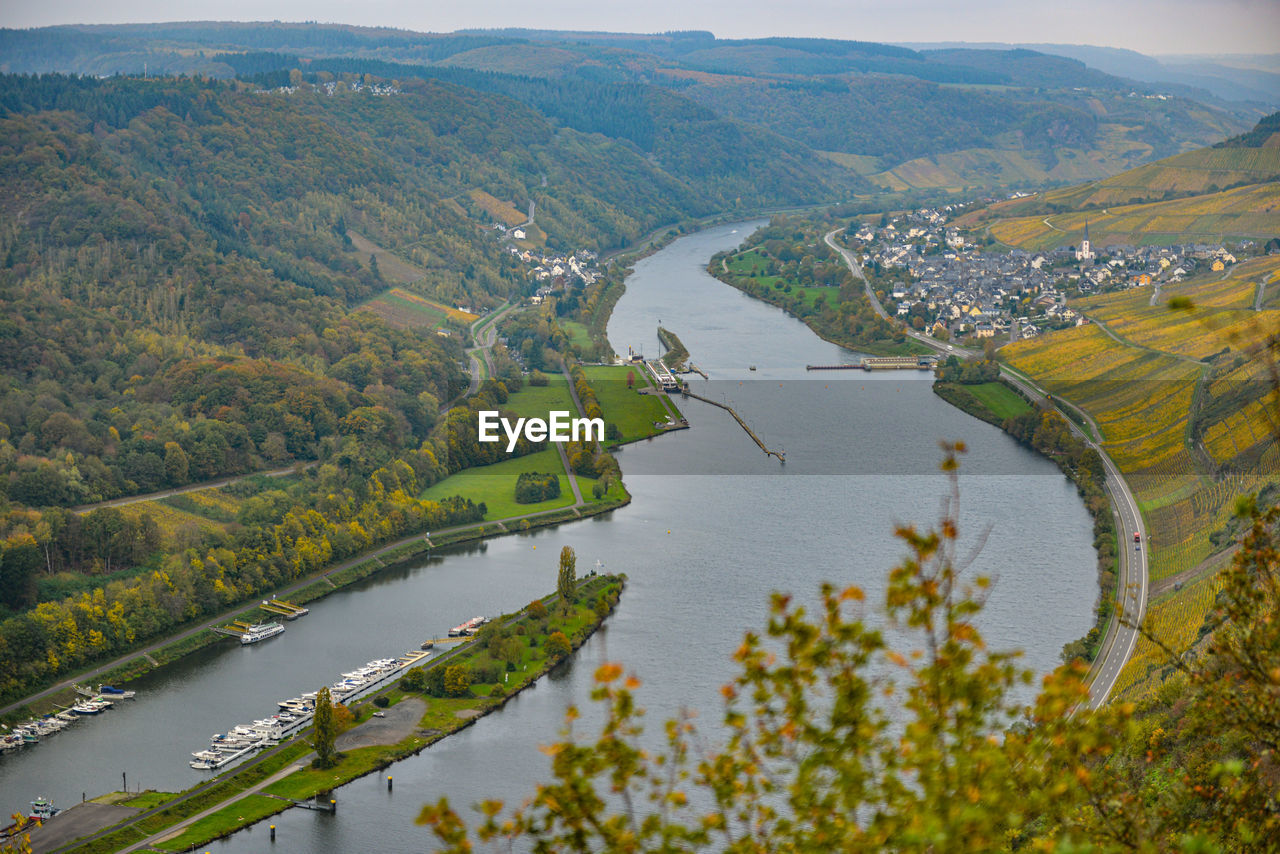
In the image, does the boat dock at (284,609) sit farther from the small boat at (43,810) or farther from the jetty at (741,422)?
the jetty at (741,422)

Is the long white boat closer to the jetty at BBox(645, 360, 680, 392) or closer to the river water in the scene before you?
the river water

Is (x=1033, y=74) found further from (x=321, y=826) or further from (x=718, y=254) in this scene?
(x=321, y=826)

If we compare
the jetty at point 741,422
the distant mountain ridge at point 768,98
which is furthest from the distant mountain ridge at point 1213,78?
the jetty at point 741,422

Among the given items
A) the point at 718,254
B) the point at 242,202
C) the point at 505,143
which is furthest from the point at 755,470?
the point at 505,143

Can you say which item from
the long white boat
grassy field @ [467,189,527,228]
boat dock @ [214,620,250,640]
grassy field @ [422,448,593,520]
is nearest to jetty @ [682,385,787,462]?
grassy field @ [422,448,593,520]

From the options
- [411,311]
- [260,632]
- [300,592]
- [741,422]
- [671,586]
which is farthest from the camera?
[411,311]

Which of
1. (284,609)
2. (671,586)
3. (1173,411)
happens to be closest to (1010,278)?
(1173,411)

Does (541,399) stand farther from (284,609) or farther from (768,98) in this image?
(768,98)
